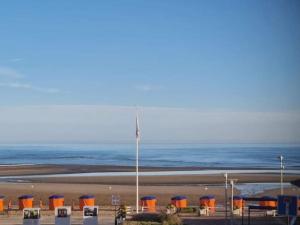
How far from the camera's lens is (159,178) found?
63625mm

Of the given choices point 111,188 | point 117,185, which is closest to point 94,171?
point 117,185

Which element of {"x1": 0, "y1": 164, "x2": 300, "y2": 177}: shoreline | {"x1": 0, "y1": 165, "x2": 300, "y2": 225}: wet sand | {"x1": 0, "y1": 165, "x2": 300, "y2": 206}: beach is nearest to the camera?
{"x1": 0, "y1": 165, "x2": 300, "y2": 225}: wet sand

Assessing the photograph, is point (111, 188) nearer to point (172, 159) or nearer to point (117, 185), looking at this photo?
point (117, 185)

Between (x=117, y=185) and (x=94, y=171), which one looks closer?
(x=117, y=185)

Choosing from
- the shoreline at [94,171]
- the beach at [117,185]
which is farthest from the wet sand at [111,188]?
the shoreline at [94,171]

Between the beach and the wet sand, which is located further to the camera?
the beach

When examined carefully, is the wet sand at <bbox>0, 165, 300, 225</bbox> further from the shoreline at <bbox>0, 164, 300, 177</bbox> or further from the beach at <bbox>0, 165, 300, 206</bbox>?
the shoreline at <bbox>0, 164, 300, 177</bbox>

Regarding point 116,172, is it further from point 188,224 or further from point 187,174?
point 188,224

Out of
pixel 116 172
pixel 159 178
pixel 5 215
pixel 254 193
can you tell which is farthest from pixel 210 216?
pixel 116 172

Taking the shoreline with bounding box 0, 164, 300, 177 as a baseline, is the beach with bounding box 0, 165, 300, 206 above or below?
below

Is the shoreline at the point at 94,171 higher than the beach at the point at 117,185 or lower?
higher

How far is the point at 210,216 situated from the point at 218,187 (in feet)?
73.6

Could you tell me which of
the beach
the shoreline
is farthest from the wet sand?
the shoreline

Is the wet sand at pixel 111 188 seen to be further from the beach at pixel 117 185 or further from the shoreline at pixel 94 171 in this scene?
the shoreline at pixel 94 171
